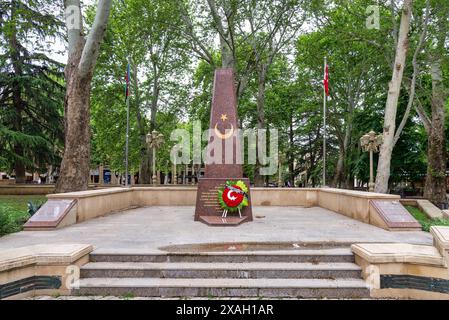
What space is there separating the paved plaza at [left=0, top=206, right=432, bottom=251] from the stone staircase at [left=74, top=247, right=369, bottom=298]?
605 millimetres

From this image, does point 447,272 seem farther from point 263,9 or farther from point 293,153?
point 293,153

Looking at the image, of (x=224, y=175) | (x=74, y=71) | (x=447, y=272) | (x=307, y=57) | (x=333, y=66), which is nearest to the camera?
(x=447, y=272)

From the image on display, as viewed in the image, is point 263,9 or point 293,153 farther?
point 293,153

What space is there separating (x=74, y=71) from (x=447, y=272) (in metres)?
12.5

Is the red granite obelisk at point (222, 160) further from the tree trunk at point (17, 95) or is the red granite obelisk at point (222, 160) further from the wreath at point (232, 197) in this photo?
the tree trunk at point (17, 95)

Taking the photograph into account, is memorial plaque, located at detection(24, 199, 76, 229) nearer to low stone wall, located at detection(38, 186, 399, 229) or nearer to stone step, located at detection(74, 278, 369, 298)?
low stone wall, located at detection(38, 186, 399, 229)

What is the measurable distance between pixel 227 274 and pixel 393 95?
1185 cm

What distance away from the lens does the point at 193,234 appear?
715 cm

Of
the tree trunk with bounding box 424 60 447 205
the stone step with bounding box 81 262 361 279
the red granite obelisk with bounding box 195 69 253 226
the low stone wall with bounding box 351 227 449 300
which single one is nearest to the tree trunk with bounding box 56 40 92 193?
the red granite obelisk with bounding box 195 69 253 226

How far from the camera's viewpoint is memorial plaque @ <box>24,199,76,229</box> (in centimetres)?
765

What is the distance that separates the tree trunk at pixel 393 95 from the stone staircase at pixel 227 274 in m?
9.11

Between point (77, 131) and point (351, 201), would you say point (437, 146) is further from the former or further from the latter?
point (77, 131)

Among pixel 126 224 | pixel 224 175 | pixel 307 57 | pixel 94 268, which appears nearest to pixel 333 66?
pixel 307 57

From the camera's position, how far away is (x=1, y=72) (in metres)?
21.3
